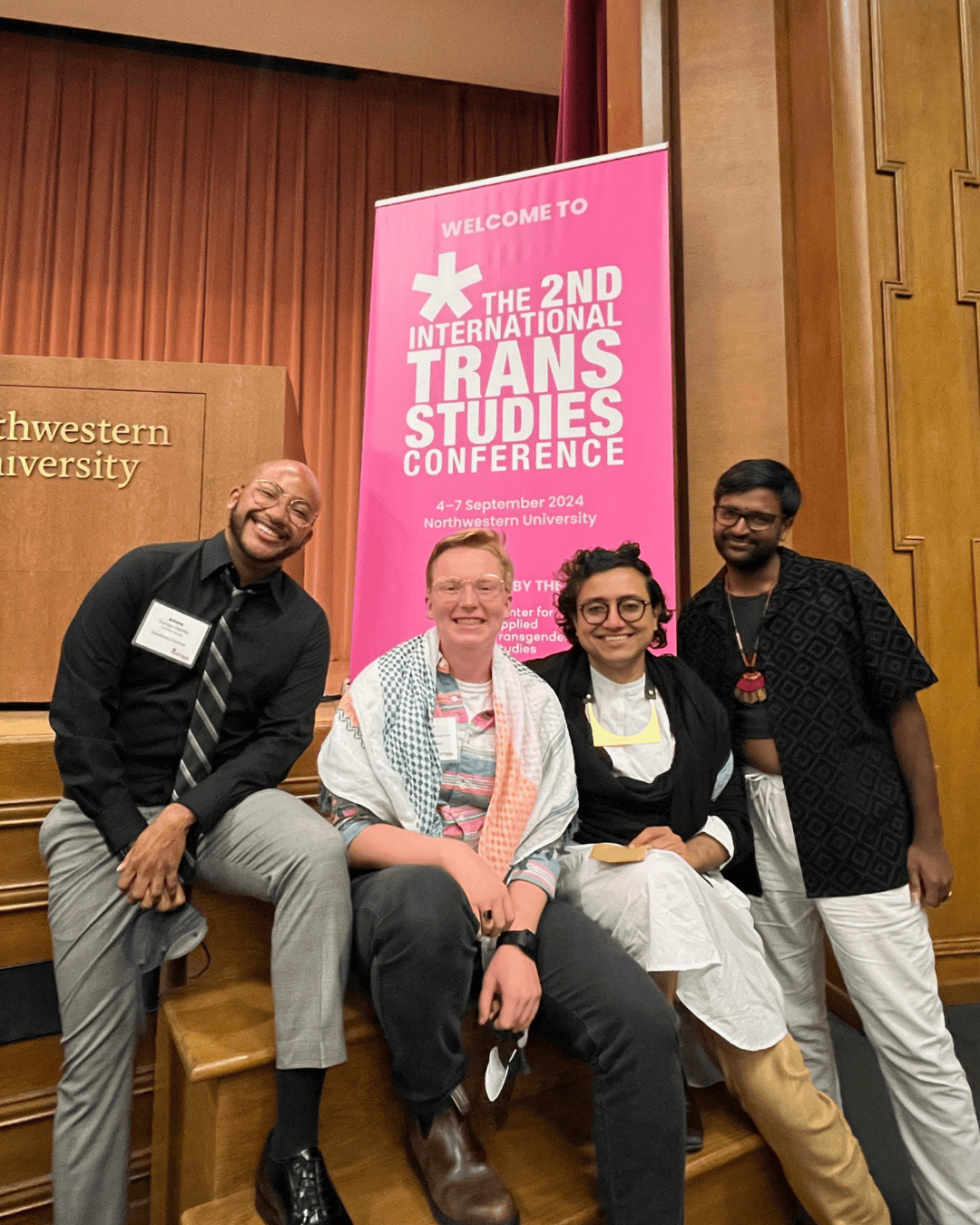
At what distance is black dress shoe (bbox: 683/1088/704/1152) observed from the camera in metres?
1.33

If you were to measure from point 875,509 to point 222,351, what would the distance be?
417 centimetres

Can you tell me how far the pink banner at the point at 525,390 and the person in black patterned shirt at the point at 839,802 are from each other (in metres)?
0.55

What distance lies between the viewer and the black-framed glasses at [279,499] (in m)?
1.61

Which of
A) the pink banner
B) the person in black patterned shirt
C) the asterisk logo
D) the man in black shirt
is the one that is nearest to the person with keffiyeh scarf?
the man in black shirt

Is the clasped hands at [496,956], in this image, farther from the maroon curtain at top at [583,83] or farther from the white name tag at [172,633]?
the maroon curtain at top at [583,83]

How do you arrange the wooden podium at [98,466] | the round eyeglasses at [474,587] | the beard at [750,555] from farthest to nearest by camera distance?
the wooden podium at [98,466] → the beard at [750,555] → the round eyeglasses at [474,587]

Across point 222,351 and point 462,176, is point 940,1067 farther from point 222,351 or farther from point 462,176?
point 462,176

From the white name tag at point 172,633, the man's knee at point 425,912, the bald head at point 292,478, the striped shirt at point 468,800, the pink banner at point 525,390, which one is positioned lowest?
the man's knee at point 425,912

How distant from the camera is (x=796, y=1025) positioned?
1588 mm

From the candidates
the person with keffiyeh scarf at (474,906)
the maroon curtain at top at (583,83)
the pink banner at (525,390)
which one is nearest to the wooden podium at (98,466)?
the pink banner at (525,390)

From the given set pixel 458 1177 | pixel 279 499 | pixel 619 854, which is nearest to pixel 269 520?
pixel 279 499

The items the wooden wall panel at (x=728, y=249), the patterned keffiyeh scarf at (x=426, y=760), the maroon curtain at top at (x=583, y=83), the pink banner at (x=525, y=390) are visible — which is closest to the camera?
the patterned keffiyeh scarf at (x=426, y=760)

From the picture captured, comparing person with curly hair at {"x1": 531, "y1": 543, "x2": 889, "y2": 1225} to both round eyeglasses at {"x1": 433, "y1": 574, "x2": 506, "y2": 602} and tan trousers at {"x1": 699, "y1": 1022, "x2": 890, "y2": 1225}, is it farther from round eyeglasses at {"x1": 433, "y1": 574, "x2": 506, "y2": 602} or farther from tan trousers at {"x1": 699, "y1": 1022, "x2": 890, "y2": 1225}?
round eyeglasses at {"x1": 433, "y1": 574, "x2": 506, "y2": 602}

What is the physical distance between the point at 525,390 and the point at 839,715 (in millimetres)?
1297
